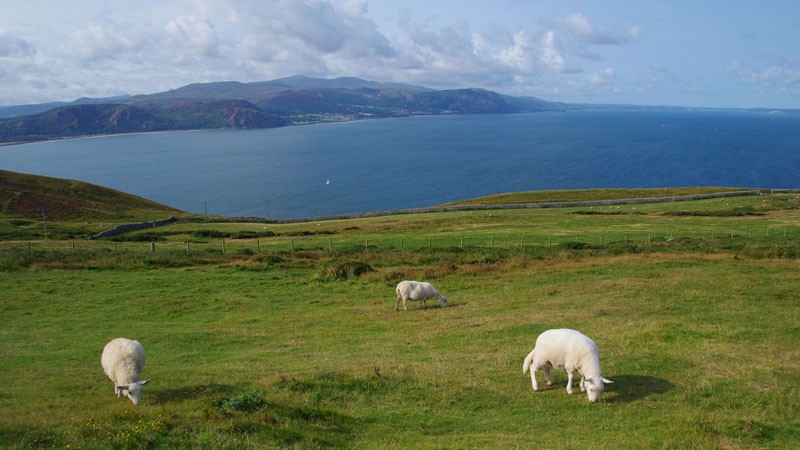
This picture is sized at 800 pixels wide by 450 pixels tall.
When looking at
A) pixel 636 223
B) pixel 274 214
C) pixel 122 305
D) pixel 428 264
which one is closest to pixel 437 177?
pixel 274 214

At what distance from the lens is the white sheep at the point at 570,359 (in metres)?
12.5

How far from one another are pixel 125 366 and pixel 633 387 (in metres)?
12.4

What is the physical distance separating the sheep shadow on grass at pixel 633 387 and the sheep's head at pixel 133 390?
35.2 feet

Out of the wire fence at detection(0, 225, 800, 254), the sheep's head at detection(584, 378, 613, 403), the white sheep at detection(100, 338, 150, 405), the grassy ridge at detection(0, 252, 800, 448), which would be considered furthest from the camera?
the wire fence at detection(0, 225, 800, 254)

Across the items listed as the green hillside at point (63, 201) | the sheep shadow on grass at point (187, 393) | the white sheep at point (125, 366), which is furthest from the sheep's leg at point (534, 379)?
the green hillside at point (63, 201)

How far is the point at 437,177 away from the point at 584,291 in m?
135

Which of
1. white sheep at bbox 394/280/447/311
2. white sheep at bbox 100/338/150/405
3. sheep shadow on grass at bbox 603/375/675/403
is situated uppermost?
white sheep at bbox 100/338/150/405

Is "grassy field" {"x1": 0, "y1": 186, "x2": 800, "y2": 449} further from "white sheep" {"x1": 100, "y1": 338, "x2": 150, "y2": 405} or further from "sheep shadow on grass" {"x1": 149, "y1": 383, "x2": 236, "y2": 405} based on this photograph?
"white sheep" {"x1": 100, "y1": 338, "x2": 150, "y2": 405}

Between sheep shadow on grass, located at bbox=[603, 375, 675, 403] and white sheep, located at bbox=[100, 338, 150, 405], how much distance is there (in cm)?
1095

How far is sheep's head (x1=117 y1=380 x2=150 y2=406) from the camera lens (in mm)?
12906

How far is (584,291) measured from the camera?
25.6 m

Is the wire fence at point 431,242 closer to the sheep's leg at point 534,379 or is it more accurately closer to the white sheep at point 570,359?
the white sheep at point 570,359

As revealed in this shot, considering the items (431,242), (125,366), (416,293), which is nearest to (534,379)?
(125,366)

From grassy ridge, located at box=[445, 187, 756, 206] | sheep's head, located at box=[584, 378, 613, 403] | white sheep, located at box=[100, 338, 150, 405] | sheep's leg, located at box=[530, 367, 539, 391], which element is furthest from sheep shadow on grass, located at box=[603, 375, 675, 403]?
grassy ridge, located at box=[445, 187, 756, 206]
